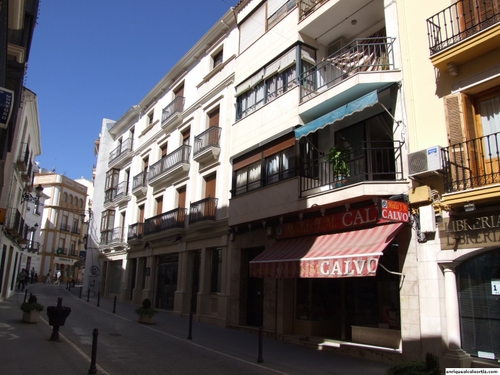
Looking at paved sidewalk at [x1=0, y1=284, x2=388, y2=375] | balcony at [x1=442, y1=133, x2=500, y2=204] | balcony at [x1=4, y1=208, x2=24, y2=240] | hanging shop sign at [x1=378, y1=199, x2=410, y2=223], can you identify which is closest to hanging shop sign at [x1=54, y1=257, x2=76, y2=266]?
balcony at [x1=4, y1=208, x2=24, y2=240]

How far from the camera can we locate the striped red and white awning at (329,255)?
31.4 ft

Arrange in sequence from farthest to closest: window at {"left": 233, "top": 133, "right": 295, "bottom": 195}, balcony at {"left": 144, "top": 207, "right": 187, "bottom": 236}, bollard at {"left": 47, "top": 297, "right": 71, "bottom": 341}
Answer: balcony at {"left": 144, "top": 207, "right": 187, "bottom": 236} < window at {"left": 233, "top": 133, "right": 295, "bottom": 195} < bollard at {"left": 47, "top": 297, "right": 71, "bottom": 341}

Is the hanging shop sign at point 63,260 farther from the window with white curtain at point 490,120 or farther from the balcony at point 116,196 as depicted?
the window with white curtain at point 490,120

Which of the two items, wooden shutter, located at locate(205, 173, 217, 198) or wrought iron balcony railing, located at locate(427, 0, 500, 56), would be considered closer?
wrought iron balcony railing, located at locate(427, 0, 500, 56)

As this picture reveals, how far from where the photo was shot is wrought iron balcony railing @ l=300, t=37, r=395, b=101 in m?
11.4

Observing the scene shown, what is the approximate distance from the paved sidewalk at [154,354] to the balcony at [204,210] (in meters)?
5.05

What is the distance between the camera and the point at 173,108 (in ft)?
76.7

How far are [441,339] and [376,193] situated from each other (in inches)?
139

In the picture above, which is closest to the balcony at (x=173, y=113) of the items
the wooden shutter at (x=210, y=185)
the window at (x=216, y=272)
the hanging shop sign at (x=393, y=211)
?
the wooden shutter at (x=210, y=185)

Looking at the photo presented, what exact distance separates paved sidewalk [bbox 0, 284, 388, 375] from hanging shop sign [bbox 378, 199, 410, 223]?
3343 mm

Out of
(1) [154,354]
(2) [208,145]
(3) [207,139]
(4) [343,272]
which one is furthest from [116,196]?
(4) [343,272]

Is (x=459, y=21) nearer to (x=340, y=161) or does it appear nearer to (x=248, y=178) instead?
(x=340, y=161)

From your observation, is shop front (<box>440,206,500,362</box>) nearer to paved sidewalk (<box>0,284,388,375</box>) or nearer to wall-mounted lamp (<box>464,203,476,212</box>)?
wall-mounted lamp (<box>464,203,476,212</box>)

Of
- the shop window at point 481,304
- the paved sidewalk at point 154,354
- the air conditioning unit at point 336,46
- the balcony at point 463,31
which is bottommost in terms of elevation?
the paved sidewalk at point 154,354
